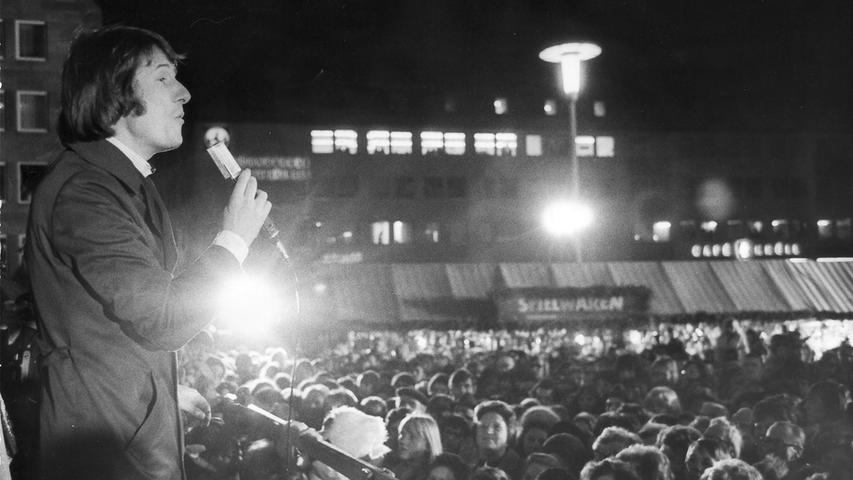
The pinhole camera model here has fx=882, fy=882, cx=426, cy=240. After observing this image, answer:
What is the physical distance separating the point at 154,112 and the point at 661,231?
5939 cm

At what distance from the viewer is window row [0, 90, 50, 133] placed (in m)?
50.6

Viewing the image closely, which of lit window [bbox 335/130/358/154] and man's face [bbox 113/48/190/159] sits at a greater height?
lit window [bbox 335/130/358/154]

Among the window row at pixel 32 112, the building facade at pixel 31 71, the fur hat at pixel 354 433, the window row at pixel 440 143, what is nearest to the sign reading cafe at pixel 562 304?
the fur hat at pixel 354 433

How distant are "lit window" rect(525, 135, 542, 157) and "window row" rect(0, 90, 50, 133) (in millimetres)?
29147

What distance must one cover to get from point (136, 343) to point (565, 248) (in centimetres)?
5259

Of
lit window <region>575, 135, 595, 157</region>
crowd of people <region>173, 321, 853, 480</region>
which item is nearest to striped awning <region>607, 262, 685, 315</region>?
crowd of people <region>173, 321, 853, 480</region>

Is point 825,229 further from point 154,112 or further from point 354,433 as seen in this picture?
point 154,112

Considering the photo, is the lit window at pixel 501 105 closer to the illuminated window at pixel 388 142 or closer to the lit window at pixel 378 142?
the illuminated window at pixel 388 142

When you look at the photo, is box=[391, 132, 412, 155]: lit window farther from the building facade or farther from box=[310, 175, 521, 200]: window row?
the building facade

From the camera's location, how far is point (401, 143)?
180 feet

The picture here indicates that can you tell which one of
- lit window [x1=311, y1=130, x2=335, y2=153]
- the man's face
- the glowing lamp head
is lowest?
the man's face

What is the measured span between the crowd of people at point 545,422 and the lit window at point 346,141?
124 feet

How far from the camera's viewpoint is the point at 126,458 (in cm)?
186

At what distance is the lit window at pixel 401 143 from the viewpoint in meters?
54.6
